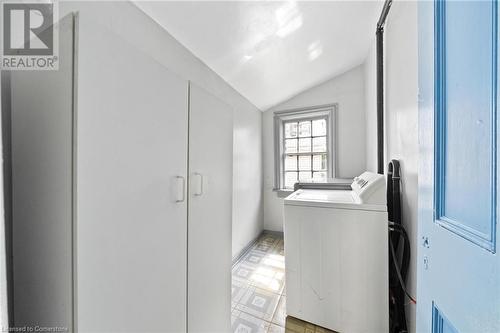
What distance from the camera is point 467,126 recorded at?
1.34 feet

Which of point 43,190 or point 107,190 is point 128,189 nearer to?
point 107,190

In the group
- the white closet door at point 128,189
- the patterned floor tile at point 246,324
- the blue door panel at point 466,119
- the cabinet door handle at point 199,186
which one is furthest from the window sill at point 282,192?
the blue door panel at point 466,119

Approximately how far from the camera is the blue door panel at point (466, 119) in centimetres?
35

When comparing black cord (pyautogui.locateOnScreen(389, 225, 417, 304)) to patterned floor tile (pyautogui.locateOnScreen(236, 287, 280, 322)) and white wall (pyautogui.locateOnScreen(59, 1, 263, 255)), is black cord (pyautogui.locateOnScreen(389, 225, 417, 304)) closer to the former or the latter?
patterned floor tile (pyautogui.locateOnScreen(236, 287, 280, 322))

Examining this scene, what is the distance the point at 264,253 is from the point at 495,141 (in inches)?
99.5

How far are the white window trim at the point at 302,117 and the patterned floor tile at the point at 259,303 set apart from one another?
164 centimetres

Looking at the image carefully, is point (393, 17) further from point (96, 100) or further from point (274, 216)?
point (274, 216)

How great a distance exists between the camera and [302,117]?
10.1 ft

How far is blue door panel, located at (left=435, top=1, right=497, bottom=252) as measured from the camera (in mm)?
353

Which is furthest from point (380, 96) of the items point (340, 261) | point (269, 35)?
point (340, 261)

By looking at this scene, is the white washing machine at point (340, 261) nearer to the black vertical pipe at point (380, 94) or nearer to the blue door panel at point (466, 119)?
the black vertical pipe at point (380, 94)

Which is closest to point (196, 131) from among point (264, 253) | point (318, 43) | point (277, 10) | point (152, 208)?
point (152, 208)
